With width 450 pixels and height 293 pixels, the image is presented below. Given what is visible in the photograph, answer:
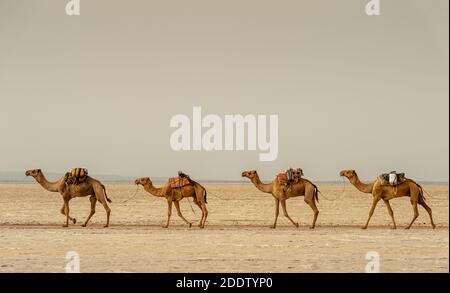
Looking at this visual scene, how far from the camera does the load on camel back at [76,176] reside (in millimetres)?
17391

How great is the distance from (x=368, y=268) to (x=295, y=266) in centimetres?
116

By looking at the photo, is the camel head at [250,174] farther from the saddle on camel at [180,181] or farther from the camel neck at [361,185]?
the camel neck at [361,185]

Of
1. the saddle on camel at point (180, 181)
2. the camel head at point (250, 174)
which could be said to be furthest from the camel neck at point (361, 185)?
the saddle on camel at point (180, 181)

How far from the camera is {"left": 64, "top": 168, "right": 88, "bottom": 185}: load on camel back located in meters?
17.4

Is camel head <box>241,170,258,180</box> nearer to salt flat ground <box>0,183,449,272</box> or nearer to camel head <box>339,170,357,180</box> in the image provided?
salt flat ground <box>0,183,449,272</box>

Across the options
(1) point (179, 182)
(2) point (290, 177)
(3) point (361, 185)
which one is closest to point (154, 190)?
(1) point (179, 182)

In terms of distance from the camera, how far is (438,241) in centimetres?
1478

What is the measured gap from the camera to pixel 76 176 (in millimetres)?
17406

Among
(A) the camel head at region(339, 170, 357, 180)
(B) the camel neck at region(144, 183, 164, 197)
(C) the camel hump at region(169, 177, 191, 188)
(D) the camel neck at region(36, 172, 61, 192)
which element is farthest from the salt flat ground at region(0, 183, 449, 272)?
(A) the camel head at region(339, 170, 357, 180)

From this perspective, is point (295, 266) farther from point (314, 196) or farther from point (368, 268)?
point (314, 196)

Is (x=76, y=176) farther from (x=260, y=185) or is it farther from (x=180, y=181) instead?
(x=260, y=185)

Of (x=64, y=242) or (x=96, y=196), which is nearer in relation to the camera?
(x=64, y=242)
